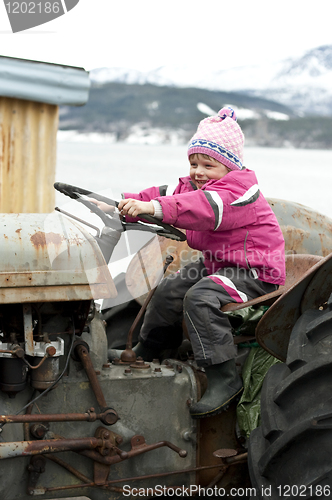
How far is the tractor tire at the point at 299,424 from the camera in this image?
5.26 feet

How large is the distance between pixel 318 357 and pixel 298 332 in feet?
0.56

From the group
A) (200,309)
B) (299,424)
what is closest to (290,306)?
(200,309)

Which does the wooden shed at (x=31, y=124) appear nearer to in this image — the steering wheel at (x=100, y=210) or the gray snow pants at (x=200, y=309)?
the gray snow pants at (x=200, y=309)

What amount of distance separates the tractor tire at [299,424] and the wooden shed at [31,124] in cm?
437

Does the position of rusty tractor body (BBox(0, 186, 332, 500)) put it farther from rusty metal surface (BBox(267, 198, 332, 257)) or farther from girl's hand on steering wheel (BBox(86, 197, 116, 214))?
rusty metal surface (BBox(267, 198, 332, 257))

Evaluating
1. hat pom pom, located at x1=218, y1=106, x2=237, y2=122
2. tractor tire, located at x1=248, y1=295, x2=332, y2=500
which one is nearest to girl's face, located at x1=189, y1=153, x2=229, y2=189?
hat pom pom, located at x1=218, y1=106, x2=237, y2=122

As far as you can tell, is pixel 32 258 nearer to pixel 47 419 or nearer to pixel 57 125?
pixel 47 419

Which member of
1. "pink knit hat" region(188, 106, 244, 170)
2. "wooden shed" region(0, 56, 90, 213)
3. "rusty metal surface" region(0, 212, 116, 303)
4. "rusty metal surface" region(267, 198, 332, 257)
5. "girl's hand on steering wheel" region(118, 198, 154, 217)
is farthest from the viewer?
"wooden shed" region(0, 56, 90, 213)

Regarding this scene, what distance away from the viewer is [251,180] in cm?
240

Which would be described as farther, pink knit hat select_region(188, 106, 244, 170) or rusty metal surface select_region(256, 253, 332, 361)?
pink knit hat select_region(188, 106, 244, 170)

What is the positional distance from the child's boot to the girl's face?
0.74 metres

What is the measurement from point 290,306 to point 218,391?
1.37 feet

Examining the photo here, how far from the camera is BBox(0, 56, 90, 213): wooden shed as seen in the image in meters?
5.56

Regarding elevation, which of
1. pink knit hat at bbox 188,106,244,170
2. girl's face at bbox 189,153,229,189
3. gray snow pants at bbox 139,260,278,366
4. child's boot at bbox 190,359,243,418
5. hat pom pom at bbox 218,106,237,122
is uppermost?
hat pom pom at bbox 218,106,237,122
